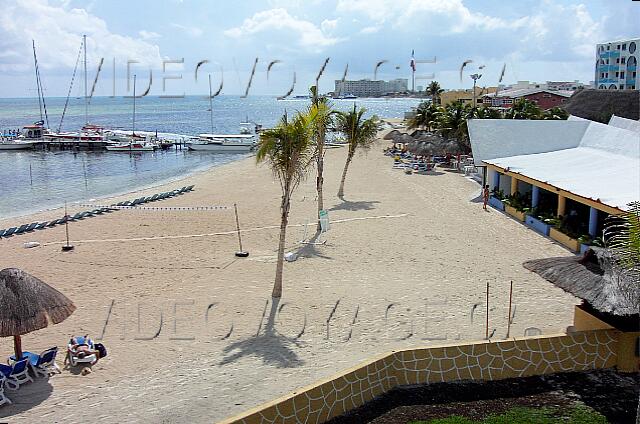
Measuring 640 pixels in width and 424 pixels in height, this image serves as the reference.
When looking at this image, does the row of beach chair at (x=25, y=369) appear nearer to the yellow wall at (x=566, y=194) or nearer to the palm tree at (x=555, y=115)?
the yellow wall at (x=566, y=194)

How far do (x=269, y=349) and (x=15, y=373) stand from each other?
13.4ft

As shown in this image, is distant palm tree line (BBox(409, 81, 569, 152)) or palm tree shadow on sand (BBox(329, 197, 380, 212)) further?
distant palm tree line (BBox(409, 81, 569, 152))

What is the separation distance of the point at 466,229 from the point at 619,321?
416 inches

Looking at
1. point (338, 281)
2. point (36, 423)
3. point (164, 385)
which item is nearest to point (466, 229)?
point (338, 281)

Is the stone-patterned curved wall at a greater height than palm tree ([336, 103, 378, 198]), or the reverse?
palm tree ([336, 103, 378, 198])

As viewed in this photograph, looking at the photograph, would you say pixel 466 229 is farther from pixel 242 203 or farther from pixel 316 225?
pixel 242 203

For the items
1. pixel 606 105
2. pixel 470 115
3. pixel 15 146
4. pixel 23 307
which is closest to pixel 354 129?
pixel 470 115

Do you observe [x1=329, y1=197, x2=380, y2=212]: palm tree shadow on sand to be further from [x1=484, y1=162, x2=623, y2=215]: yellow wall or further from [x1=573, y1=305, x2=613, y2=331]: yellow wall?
[x1=573, y1=305, x2=613, y2=331]: yellow wall

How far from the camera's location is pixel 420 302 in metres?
13.1

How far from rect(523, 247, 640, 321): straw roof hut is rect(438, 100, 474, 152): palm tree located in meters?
27.5

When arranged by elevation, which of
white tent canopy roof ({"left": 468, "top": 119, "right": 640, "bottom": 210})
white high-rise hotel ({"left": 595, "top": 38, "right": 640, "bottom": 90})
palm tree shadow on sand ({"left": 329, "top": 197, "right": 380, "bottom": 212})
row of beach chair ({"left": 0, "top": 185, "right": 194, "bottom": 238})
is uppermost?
white high-rise hotel ({"left": 595, "top": 38, "right": 640, "bottom": 90})

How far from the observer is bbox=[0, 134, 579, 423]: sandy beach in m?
9.52

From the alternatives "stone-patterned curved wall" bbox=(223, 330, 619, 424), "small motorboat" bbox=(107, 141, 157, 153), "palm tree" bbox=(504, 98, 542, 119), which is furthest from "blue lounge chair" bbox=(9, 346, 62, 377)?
"small motorboat" bbox=(107, 141, 157, 153)

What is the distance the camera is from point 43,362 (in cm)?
1011
